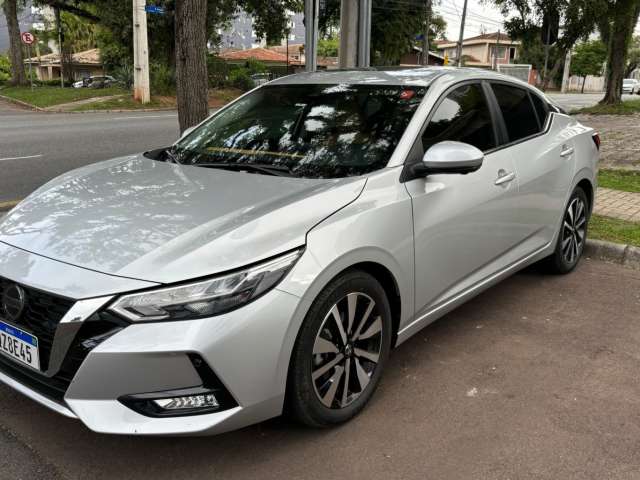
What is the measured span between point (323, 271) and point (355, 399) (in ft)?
2.36

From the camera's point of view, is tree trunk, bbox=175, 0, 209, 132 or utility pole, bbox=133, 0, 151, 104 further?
→ utility pole, bbox=133, 0, 151, 104

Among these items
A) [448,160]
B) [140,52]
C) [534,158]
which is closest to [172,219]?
[448,160]

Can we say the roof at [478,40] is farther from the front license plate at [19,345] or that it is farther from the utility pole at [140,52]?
the front license plate at [19,345]

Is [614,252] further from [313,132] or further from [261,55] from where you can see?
[261,55]

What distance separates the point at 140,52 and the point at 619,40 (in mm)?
16128

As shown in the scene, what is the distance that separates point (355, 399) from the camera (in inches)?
113

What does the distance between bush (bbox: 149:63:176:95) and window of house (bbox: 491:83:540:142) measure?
24134 millimetres

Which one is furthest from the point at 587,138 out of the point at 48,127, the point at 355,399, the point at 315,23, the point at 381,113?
the point at 48,127

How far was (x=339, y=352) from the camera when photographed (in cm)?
273

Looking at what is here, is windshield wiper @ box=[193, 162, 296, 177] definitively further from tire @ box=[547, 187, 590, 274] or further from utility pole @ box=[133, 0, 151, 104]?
utility pole @ box=[133, 0, 151, 104]

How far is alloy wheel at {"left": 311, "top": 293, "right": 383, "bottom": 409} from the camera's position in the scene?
2631 millimetres

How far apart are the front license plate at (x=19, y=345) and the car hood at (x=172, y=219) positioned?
318 millimetres

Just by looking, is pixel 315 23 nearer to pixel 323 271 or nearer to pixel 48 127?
pixel 323 271

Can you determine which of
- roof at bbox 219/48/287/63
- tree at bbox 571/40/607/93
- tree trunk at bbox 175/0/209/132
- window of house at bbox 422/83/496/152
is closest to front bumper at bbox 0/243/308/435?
window of house at bbox 422/83/496/152
